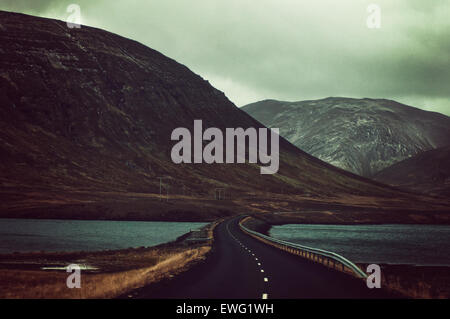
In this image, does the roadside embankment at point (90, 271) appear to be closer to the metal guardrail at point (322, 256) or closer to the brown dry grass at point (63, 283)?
the brown dry grass at point (63, 283)

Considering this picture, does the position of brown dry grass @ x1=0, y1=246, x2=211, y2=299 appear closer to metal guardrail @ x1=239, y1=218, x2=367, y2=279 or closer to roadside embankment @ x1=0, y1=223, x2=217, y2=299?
roadside embankment @ x1=0, y1=223, x2=217, y2=299

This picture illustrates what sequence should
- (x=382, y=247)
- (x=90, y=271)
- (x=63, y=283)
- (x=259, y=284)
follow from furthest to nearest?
1. (x=382, y=247)
2. (x=90, y=271)
3. (x=63, y=283)
4. (x=259, y=284)

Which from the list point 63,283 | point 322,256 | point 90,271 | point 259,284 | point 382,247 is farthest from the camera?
point 382,247

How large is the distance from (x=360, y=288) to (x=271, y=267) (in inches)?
386

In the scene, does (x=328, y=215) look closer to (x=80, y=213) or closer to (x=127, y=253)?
(x=80, y=213)

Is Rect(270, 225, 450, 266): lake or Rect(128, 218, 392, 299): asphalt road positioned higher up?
Rect(128, 218, 392, 299): asphalt road

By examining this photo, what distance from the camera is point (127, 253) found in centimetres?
5278

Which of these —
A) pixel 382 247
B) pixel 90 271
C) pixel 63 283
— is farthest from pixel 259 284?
pixel 382 247

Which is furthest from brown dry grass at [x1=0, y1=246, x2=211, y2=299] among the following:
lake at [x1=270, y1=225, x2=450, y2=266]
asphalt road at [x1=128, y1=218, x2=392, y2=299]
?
lake at [x1=270, y1=225, x2=450, y2=266]

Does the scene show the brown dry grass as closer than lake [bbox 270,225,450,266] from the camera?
Yes

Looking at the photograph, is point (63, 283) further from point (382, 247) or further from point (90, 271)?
point (382, 247)

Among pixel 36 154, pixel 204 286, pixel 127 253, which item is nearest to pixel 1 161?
pixel 36 154

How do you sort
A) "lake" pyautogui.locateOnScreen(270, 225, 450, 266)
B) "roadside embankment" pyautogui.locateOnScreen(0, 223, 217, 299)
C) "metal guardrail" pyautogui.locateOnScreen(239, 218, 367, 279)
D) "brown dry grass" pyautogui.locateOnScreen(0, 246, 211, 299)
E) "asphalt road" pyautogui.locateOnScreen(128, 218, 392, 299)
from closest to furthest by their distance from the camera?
"asphalt road" pyautogui.locateOnScreen(128, 218, 392, 299), "brown dry grass" pyautogui.locateOnScreen(0, 246, 211, 299), "roadside embankment" pyautogui.locateOnScreen(0, 223, 217, 299), "metal guardrail" pyautogui.locateOnScreen(239, 218, 367, 279), "lake" pyautogui.locateOnScreen(270, 225, 450, 266)

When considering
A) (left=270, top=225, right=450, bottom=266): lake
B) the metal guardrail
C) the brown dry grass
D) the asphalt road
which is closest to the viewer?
the asphalt road
